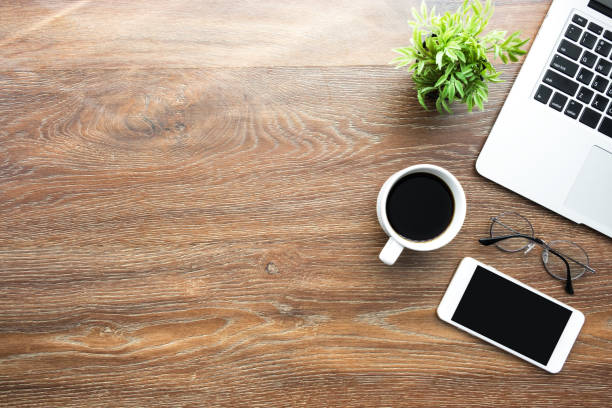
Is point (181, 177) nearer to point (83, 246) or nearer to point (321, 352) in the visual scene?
point (83, 246)

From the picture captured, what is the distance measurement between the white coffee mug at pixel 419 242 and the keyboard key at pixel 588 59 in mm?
311

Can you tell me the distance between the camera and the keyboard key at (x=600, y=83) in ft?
2.41

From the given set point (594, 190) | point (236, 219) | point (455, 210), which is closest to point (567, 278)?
point (594, 190)

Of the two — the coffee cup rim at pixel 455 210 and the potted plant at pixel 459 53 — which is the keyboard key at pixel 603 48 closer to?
the potted plant at pixel 459 53

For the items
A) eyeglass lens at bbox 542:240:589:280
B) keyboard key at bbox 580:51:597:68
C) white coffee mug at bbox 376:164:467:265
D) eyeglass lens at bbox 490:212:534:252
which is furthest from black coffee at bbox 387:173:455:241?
keyboard key at bbox 580:51:597:68

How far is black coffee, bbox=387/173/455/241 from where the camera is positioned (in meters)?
0.73

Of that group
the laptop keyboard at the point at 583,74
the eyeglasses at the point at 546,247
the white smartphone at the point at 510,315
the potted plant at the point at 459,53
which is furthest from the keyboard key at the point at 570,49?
the white smartphone at the point at 510,315

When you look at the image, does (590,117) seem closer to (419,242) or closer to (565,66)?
(565,66)

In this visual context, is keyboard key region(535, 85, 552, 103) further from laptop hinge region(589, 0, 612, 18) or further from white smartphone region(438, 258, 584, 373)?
white smartphone region(438, 258, 584, 373)

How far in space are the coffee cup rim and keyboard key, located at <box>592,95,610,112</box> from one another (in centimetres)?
29

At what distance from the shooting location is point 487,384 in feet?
2.54

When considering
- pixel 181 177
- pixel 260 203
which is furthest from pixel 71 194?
pixel 260 203

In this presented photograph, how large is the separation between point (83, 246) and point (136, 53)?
360mm

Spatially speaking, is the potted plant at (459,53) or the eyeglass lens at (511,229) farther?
the eyeglass lens at (511,229)
